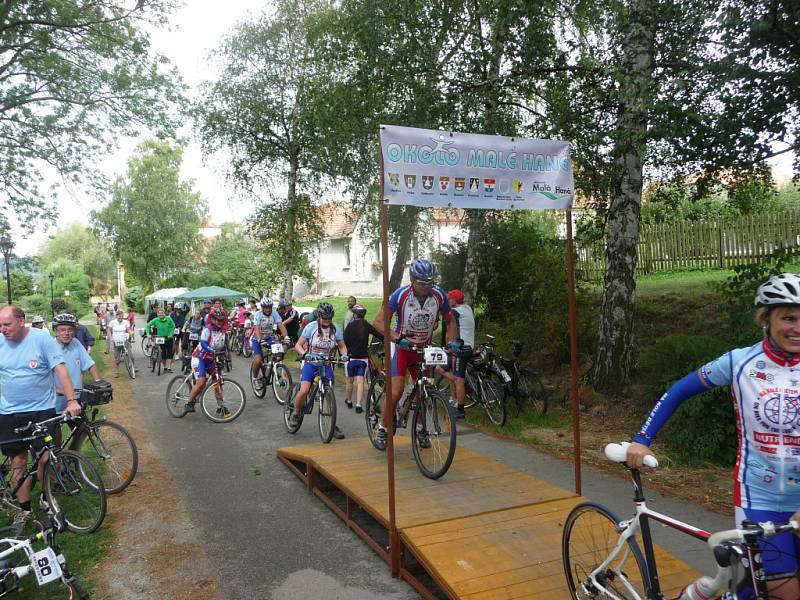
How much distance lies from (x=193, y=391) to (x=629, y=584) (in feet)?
28.8

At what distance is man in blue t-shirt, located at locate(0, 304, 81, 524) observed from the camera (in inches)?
221

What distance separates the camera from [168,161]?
52.4 metres

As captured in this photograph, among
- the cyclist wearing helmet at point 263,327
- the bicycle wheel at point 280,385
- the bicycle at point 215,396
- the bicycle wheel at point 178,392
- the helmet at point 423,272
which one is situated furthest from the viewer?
the cyclist wearing helmet at point 263,327

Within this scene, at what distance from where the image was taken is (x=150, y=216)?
50750mm

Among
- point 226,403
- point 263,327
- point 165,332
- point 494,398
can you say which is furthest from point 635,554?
point 165,332

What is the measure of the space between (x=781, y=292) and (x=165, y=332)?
16835 millimetres

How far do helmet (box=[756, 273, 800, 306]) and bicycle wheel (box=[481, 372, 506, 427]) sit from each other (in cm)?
698

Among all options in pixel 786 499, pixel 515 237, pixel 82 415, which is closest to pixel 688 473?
pixel 786 499

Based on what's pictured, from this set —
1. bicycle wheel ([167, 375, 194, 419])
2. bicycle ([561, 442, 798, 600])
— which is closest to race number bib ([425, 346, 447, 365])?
bicycle ([561, 442, 798, 600])

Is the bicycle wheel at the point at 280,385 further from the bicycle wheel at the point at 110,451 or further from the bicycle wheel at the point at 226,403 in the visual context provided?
the bicycle wheel at the point at 110,451

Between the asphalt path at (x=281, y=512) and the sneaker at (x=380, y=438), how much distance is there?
35.4 inches

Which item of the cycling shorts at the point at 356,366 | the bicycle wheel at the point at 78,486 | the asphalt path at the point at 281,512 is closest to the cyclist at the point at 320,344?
the asphalt path at the point at 281,512

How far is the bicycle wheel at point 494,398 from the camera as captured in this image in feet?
30.8

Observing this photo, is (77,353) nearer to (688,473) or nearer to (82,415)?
(82,415)
